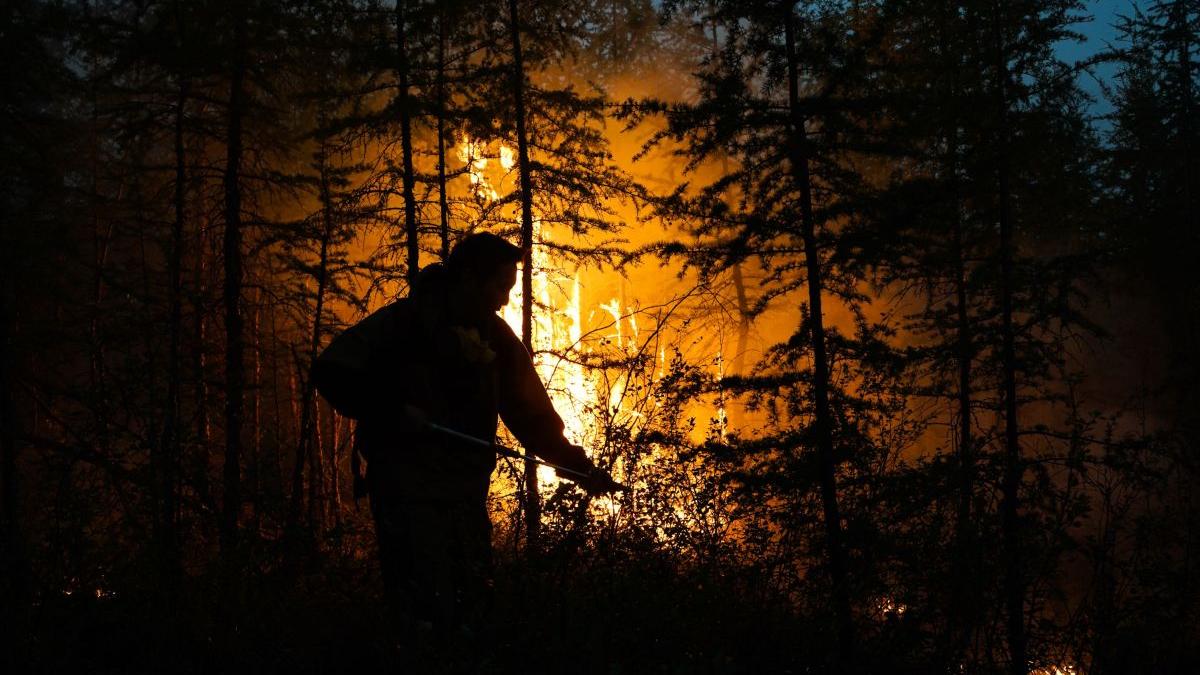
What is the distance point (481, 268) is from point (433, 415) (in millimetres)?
868

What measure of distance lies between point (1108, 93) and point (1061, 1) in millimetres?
16367

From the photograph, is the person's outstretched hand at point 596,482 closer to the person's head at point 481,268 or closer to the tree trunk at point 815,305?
the person's head at point 481,268

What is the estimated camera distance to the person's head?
14.5 feet

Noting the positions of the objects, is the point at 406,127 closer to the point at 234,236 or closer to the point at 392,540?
the point at 234,236

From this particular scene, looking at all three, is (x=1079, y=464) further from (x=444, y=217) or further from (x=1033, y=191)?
(x=444, y=217)

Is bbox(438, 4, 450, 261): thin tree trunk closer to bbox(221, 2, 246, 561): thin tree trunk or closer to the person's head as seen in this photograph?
bbox(221, 2, 246, 561): thin tree trunk

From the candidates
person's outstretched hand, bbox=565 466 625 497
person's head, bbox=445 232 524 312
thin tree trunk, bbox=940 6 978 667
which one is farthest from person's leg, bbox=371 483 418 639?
thin tree trunk, bbox=940 6 978 667

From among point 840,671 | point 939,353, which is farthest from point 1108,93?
point 840,671

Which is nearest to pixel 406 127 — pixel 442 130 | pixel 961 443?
pixel 442 130

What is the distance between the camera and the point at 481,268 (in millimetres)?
4441

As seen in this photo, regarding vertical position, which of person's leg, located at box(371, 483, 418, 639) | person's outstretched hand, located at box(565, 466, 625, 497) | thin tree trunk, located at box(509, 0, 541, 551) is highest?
thin tree trunk, located at box(509, 0, 541, 551)

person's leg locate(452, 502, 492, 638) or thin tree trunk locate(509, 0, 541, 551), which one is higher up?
thin tree trunk locate(509, 0, 541, 551)

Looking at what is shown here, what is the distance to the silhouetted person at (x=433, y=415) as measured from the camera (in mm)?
4020

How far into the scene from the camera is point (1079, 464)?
8.55m
